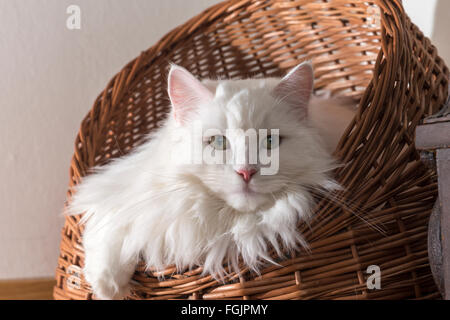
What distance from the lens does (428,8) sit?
1745mm

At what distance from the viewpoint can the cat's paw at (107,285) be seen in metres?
1.02

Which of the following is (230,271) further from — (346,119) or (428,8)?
(428,8)

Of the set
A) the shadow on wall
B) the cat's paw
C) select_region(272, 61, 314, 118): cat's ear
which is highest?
the shadow on wall

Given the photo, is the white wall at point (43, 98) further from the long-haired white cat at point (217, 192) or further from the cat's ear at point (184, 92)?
the cat's ear at point (184, 92)

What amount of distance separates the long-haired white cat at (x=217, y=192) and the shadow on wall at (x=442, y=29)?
86 centimetres

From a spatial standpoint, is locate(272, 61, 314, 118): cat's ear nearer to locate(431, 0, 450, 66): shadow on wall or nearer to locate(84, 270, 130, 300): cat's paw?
locate(84, 270, 130, 300): cat's paw

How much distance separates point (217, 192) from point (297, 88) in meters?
0.32

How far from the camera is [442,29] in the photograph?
168 centimetres

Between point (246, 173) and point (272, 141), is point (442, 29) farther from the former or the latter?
point (246, 173)

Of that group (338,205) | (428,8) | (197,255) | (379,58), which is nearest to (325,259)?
(338,205)

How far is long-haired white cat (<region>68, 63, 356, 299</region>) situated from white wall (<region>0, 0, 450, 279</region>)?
2.83 feet

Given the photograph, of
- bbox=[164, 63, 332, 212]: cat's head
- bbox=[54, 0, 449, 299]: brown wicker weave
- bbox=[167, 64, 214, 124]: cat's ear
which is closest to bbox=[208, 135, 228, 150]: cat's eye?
bbox=[164, 63, 332, 212]: cat's head

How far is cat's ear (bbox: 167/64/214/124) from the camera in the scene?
1.05 m

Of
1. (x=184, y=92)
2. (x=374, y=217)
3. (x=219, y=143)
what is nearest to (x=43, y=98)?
(x=184, y=92)
